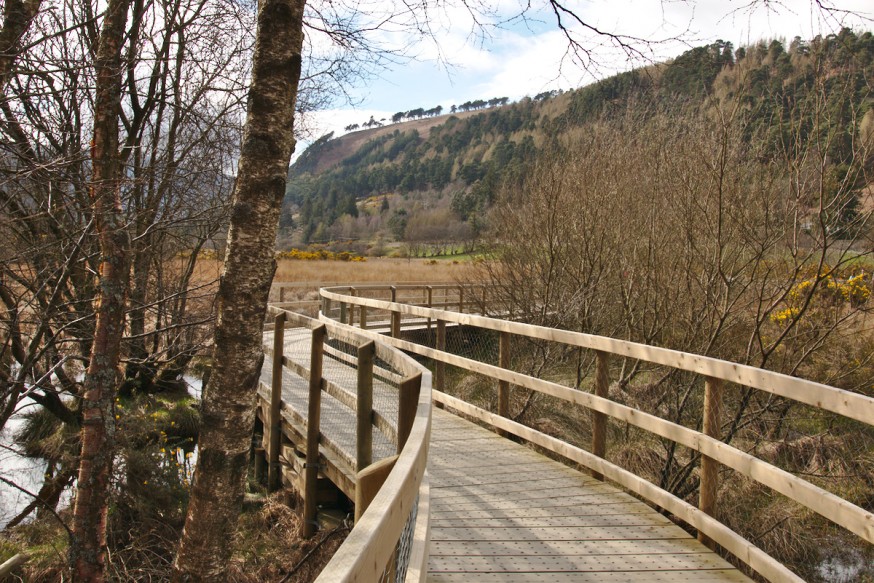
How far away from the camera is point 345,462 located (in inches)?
231

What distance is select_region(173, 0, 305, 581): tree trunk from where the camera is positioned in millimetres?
3816

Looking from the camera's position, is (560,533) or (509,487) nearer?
(560,533)

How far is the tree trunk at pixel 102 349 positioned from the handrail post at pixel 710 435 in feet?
13.9

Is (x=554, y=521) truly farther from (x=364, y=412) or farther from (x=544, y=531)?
(x=364, y=412)

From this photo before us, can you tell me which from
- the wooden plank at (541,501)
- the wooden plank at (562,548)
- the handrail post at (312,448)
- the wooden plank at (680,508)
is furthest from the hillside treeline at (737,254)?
the handrail post at (312,448)

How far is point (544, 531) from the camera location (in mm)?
3945

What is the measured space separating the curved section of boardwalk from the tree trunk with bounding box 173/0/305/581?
1355mm

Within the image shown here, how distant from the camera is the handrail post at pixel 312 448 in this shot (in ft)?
20.1

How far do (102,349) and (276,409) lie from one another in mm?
3139

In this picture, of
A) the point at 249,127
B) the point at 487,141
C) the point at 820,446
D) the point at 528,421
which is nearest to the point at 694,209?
the point at 820,446

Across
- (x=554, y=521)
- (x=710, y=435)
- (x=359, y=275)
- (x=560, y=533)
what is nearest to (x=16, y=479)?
(x=554, y=521)

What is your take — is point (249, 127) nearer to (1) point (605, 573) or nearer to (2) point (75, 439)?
(1) point (605, 573)

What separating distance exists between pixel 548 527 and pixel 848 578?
3879 millimetres

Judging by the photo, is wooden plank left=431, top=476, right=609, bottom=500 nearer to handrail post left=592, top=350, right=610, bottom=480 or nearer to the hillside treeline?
handrail post left=592, top=350, right=610, bottom=480
